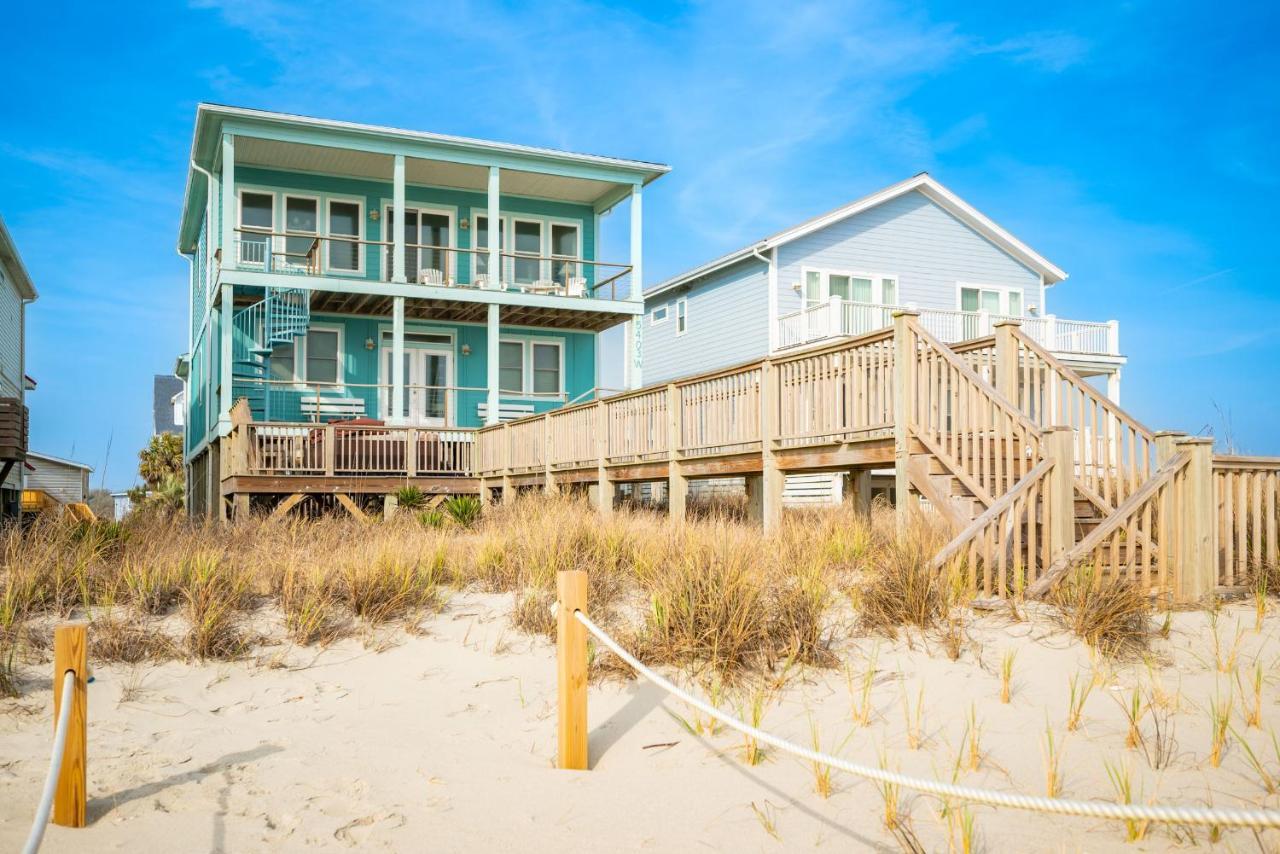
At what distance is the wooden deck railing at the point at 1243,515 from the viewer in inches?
364

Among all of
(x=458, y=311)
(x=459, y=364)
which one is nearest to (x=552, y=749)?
Result: (x=458, y=311)

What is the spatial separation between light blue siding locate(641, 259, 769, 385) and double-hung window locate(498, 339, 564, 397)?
2746 mm

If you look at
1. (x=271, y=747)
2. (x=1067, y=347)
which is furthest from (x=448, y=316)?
(x=271, y=747)

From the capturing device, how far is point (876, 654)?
6.97m

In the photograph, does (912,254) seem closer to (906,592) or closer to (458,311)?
(458,311)

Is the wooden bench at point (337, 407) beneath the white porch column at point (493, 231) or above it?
beneath

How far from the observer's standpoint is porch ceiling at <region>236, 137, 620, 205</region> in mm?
22562

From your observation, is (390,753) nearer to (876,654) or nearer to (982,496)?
(876,654)

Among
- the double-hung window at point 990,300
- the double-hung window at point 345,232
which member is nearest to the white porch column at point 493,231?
the double-hung window at point 345,232

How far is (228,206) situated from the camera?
66.8 feet

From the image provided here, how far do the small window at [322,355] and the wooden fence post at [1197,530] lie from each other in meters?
19.3

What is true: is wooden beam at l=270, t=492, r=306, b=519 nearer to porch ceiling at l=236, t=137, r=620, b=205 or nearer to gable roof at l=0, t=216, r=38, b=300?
porch ceiling at l=236, t=137, r=620, b=205

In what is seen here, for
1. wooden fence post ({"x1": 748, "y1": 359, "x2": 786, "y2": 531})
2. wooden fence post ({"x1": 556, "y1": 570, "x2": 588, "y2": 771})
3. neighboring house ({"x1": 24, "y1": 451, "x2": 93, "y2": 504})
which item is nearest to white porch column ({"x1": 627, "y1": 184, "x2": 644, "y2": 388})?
wooden fence post ({"x1": 748, "y1": 359, "x2": 786, "y2": 531})

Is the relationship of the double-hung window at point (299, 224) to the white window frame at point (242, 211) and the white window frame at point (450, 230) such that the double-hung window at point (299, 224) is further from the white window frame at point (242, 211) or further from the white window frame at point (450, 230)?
the white window frame at point (450, 230)
